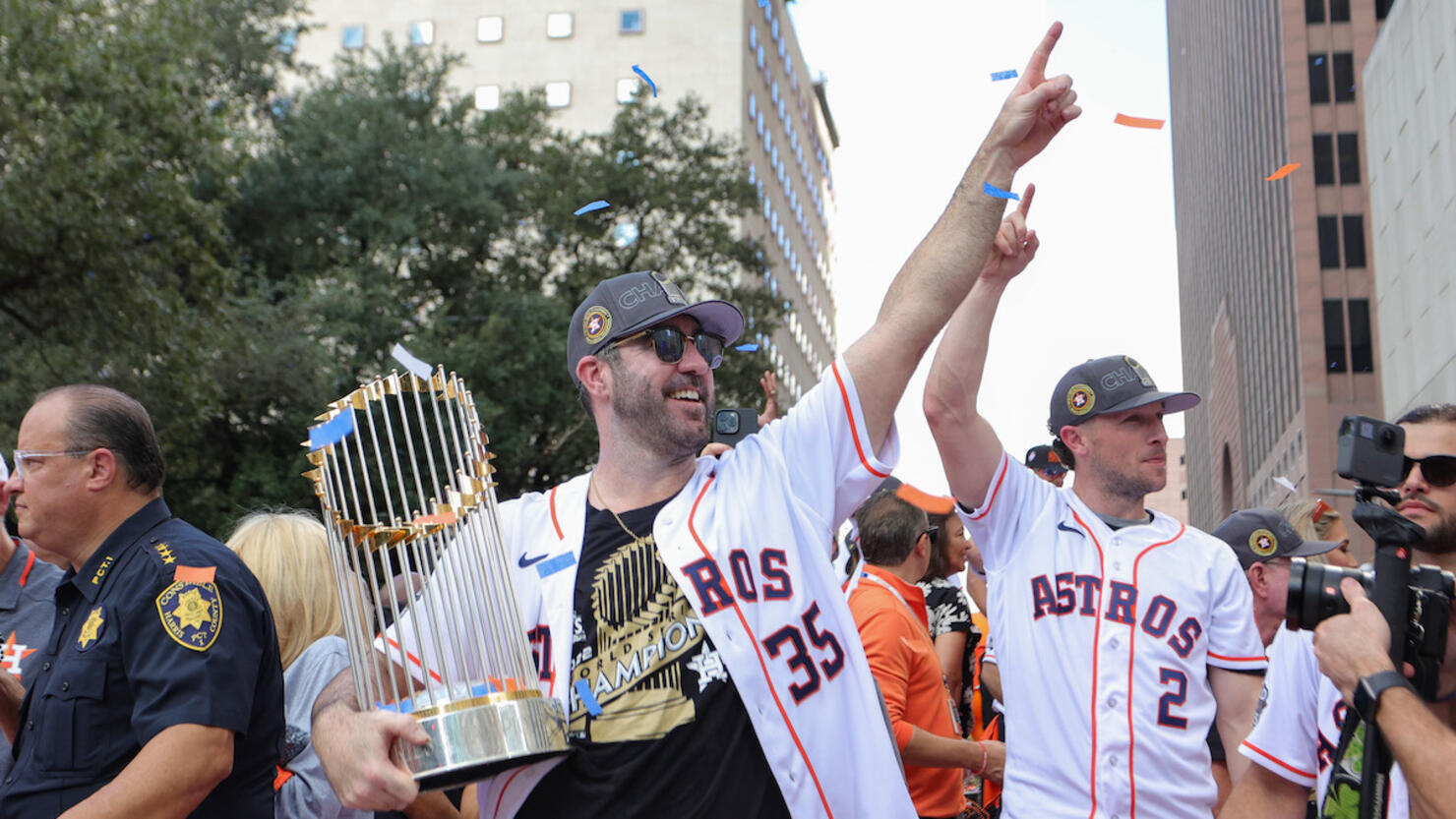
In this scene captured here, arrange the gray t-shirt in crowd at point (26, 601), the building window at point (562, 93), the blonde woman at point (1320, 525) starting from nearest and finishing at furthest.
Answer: the gray t-shirt in crowd at point (26, 601)
the blonde woman at point (1320, 525)
the building window at point (562, 93)

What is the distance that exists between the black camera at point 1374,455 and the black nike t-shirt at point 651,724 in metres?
1.43

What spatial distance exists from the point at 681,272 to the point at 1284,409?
157 feet

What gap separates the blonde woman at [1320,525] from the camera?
23.0 ft

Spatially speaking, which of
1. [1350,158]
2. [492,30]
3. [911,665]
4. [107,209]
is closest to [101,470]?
[911,665]

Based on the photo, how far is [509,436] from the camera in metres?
28.0

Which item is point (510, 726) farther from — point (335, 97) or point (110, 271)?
point (335, 97)

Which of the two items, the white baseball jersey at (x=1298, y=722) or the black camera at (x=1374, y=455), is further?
the white baseball jersey at (x=1298, y=722)

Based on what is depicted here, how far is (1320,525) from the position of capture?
24.7 ft

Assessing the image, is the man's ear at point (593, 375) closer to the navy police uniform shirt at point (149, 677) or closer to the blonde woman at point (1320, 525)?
the navy police uniform shirt at point (149, 677)

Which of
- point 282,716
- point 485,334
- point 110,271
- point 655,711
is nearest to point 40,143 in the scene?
point 110,271

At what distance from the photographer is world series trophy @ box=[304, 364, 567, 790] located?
112 inches

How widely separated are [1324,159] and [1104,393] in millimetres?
67195

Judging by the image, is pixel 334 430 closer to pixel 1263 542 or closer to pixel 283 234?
pixel 1263 542

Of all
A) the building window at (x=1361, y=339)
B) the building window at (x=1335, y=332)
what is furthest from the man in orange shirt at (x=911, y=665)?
the building window at (x=1335, y=332)
